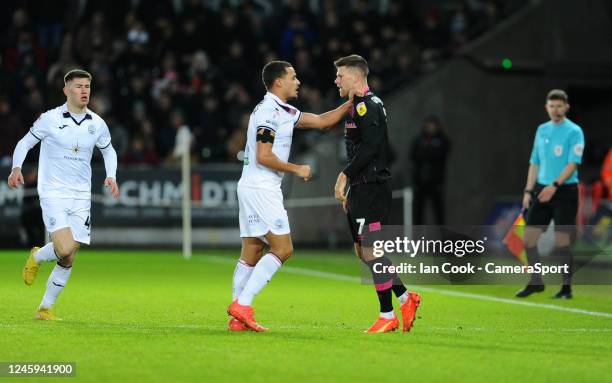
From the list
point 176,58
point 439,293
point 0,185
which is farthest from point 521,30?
point 439,293

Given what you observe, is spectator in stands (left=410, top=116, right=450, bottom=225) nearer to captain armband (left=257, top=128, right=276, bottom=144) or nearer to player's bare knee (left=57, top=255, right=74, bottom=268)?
player's bare knee (left=57, top=255, right=74, bottom=268)

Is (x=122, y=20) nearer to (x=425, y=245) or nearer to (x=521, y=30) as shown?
(x=521, y=30)

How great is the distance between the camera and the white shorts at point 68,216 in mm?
11078

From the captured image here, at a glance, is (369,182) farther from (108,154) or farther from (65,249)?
(65,249)

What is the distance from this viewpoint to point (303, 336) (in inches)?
390

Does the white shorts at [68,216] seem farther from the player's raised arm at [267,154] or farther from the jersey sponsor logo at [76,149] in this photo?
the player's raised arm at [267,154]

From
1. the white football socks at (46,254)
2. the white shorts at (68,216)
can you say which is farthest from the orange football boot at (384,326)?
the white football socks at (46,254)

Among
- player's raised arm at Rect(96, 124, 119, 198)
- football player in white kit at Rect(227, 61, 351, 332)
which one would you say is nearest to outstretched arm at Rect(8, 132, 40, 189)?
player's raised arm at Rect(96, 124, 119, 198)

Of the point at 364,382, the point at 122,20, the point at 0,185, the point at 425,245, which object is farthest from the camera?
the point at 122,20

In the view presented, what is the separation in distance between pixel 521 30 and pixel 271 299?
49.1 feet

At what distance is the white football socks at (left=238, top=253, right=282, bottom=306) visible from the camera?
10.1 m

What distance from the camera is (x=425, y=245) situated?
1931cm

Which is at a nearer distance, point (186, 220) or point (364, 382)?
point (364, 382)

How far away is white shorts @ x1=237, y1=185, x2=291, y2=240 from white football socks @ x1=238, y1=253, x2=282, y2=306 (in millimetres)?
217
